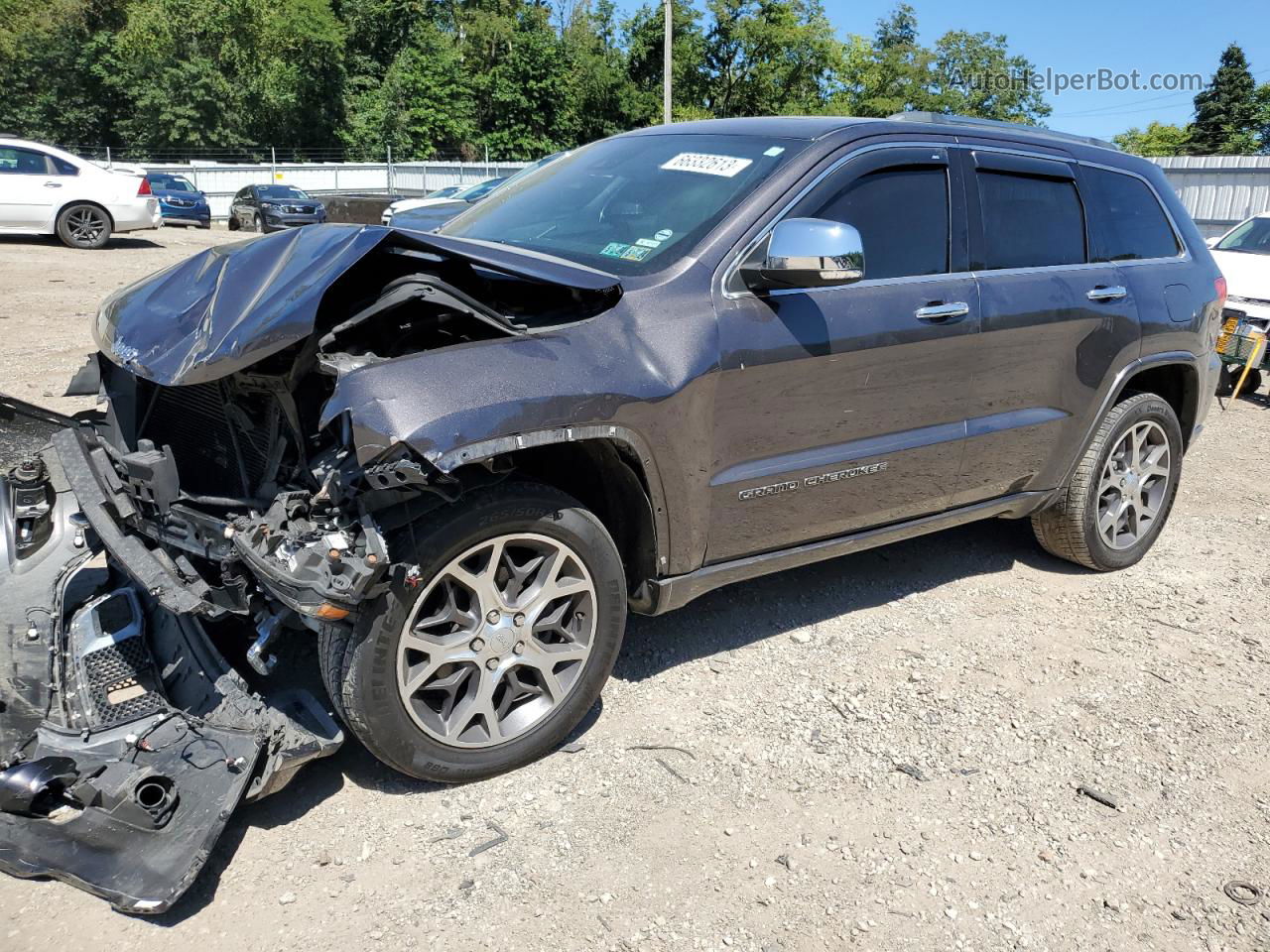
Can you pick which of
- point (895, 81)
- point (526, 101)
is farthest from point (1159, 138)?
point (526, 101)

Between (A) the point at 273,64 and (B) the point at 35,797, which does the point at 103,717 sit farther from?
(A) the point at 273,64

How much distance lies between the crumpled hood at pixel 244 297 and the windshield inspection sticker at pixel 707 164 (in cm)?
74

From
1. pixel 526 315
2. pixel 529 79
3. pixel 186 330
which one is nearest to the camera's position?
pixel 186 330

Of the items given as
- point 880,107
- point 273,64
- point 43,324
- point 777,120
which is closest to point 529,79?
point 273,64

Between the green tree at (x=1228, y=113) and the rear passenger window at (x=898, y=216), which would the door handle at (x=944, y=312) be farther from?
the green tree at (x=1228, y=113)

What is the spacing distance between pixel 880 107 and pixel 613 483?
51.6 meters

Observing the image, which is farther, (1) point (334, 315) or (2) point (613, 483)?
(2) point (613, 483)

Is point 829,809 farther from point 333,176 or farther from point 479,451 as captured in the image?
Answer: point 333,176

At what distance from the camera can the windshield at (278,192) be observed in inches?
979

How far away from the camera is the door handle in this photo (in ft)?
12.6

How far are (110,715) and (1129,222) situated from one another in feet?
15.3

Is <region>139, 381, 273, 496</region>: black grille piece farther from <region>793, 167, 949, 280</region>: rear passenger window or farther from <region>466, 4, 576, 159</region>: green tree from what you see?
<region>466, 4, 576, 159</region>: green tree

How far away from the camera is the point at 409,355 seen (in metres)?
2.82

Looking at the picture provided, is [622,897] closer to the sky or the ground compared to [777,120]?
closer to the ground
